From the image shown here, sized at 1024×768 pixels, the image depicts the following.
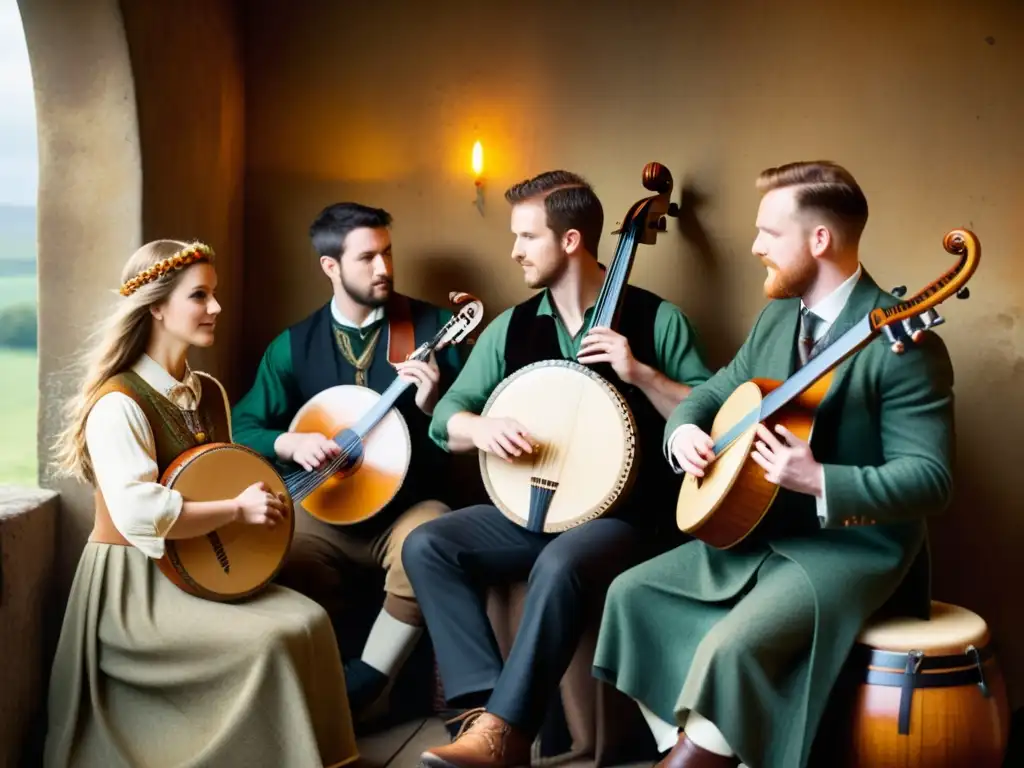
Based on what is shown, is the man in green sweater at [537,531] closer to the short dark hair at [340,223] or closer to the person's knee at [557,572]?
the person's knee at [557,572]

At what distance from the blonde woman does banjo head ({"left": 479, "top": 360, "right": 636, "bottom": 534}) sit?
694 millimetres

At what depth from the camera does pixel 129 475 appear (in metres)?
2.74

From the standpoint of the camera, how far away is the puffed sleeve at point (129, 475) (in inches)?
107

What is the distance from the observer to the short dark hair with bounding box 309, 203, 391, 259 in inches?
151

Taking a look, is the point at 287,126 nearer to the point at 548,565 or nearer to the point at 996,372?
the point at 548,565

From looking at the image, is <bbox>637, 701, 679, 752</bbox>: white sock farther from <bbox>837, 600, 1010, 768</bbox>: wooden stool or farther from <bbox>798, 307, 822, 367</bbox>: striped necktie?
<bbox>798, 307, 822, 367</bbox>: striped necktie

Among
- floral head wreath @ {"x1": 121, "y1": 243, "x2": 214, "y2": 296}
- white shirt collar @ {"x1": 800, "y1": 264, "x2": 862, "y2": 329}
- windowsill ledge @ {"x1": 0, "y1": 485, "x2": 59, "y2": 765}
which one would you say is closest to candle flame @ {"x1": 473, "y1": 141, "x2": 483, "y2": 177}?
floral head wreath @ {"x1": 121, "y1": 243, "x2": 214, "y2": 296}

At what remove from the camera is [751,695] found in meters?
2.54

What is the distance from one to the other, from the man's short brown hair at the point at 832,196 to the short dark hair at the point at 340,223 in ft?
5.00

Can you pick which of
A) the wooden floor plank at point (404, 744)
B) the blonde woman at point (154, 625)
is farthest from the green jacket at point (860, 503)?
the blonde woman at point (154, 625)

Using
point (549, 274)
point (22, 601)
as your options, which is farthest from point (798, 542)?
point (22, 601)

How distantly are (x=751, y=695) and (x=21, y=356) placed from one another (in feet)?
11.6

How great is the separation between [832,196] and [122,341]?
1763mm

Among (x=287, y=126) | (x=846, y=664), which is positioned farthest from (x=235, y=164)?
(x=846, y=664)
